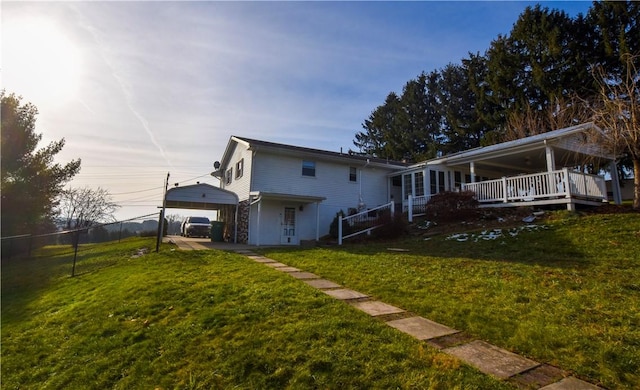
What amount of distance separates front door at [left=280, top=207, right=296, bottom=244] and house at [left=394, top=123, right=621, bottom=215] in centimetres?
587

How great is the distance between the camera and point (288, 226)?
16141 mm

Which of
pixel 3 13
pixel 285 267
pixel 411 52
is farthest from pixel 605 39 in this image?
pixel 3 13

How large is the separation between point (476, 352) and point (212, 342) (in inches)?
113

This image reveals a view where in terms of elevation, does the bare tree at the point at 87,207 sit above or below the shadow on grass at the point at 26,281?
above

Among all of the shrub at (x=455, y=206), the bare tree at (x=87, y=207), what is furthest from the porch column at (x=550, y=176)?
the bare tree at (x=87, y=207)

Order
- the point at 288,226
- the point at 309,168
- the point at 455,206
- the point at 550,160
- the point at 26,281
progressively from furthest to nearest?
the point at 309,168, the point at 288,226, the point at 455,206, the point at 550,160, the point at 26,281

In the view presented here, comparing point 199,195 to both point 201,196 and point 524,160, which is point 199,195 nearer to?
point 201,196

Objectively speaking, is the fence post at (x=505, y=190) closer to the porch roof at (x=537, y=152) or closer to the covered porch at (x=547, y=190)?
the covered porch at (x=547, y=190)

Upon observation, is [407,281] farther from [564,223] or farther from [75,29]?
[75,29]

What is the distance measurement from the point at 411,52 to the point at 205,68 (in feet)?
25.2

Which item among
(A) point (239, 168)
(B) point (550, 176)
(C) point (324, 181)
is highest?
(A) point (239, 168)

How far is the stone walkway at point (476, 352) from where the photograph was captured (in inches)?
101

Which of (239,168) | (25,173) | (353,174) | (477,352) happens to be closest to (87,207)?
(25,173)

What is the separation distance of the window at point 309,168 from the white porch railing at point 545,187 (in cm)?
820
